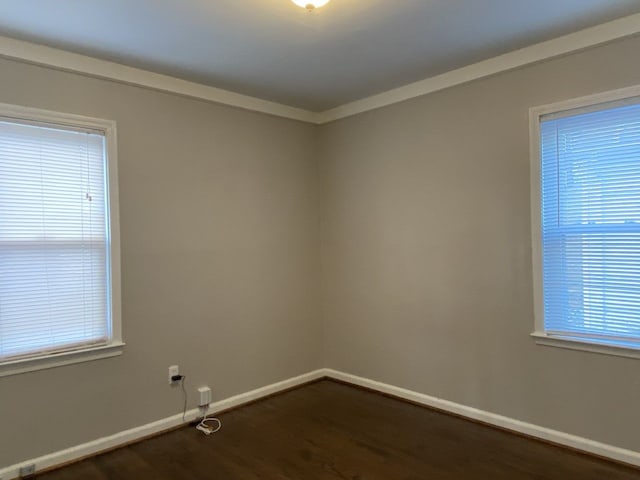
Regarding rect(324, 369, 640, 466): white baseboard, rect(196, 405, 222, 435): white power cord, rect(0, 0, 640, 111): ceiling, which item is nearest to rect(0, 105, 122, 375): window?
rect(0, 0, 640, 111): ceiling

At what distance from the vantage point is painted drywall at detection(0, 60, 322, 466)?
2.79 metres

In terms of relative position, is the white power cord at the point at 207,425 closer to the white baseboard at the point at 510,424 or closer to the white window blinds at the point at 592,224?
the white baseboard at the point at 510,424

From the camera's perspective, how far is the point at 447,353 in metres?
3.46

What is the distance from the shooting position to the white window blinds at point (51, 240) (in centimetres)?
265

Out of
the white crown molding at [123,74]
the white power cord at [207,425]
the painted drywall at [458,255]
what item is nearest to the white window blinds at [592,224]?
the painted drywall at [458,255]

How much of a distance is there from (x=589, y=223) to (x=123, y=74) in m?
3.22

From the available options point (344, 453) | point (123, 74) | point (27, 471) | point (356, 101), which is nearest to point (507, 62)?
point (356, 101)

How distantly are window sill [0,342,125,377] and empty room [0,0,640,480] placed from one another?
0.01m

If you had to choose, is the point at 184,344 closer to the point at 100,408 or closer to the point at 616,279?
the point at 100,408

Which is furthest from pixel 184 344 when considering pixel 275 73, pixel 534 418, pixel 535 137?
pixel 535 137

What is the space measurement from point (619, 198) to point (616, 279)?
1.59ft

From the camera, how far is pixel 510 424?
10.2ft

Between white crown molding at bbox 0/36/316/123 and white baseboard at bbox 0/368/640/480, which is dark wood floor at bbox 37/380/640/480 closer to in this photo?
white baseboard at bbox 0/368/640/480

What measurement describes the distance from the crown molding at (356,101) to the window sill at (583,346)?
1.82m
